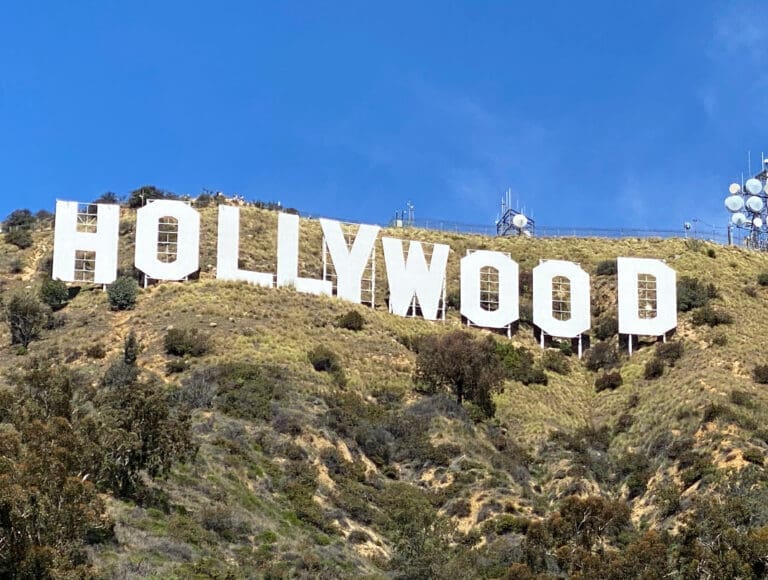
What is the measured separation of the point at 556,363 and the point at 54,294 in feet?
85.6

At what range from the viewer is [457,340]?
203ft

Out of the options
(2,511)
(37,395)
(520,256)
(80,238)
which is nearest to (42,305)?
(80,238)

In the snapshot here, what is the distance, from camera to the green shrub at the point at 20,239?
79.4 m

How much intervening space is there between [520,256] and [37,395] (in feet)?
155

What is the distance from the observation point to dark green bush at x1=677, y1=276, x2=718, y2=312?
7312 centimetres

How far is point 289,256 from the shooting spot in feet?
229

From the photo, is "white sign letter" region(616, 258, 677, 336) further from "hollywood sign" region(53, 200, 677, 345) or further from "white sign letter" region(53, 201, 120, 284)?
"white sign letter" region(53, 201, 120, 284)

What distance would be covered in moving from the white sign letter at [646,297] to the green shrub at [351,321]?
14.2 m

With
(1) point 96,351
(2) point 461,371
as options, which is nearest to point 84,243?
(1) point 96,351

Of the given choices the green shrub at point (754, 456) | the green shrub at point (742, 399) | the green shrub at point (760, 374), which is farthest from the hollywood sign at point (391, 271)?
the green shrub at point (754, 456)

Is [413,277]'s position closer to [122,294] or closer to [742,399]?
[122,294]

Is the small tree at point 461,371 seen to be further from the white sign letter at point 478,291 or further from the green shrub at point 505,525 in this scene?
the green shrub at point 505,525

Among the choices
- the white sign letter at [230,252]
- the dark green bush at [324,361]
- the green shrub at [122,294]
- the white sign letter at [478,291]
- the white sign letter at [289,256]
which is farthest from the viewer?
the white sign letter at [478,291]

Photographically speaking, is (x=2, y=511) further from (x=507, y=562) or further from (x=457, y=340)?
(x=457, y=340)
